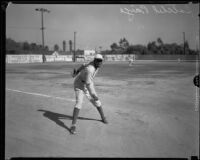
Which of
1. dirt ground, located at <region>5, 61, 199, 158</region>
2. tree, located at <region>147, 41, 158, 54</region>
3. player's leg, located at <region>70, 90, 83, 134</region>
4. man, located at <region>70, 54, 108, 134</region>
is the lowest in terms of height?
dirt ground, located at <region>5, 61, 199, 158</region>

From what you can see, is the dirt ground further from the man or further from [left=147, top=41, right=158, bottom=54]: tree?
[left=147, top=41, right=158, bottom=54]: tree

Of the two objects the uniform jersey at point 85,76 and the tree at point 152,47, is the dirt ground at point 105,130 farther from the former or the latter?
the tree at point 152,47

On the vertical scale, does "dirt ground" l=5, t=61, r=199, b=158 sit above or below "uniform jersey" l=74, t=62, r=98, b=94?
below

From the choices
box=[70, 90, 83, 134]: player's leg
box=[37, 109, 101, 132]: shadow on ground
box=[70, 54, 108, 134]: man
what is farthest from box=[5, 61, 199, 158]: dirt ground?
box=[70, 54, 108, 134]: man

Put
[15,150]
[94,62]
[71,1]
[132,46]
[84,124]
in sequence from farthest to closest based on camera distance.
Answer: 1. [132,46]
2. [84,124]
3. [94,62]
4. [15,150]
5. [71,1]

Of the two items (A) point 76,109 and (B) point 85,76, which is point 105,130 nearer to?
(A) point 76,109

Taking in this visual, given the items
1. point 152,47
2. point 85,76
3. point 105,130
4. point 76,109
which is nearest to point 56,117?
point 76,109

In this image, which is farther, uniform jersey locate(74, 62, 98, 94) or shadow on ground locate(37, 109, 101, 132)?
shadow on ground locate(37, 109, 101, 132)

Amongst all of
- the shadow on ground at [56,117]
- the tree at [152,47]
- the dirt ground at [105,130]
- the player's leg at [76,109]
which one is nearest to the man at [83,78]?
the player's leg at [76,109]

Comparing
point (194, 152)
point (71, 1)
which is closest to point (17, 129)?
point (71, 1)

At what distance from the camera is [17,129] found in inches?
181

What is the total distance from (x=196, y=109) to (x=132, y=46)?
2656 inches

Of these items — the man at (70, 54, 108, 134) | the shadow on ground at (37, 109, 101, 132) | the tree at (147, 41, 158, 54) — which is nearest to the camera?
the man at (70, 54, 108, 134)
